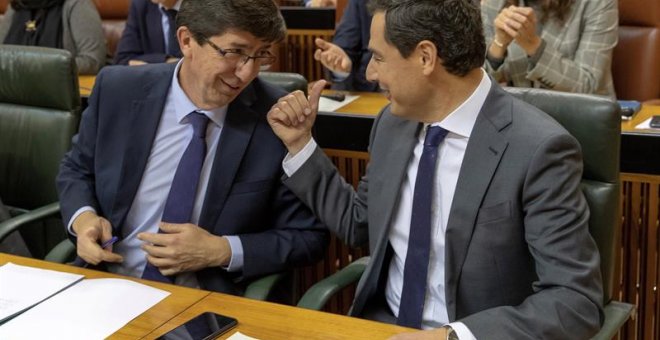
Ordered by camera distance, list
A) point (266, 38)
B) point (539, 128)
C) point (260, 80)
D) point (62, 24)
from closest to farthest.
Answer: point (539, 128) < point (266, 38) < point (260, 80) < point (62, 24)

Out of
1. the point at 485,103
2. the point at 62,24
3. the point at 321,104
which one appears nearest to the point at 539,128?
the point at 485,103

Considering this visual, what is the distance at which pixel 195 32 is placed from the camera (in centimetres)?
200

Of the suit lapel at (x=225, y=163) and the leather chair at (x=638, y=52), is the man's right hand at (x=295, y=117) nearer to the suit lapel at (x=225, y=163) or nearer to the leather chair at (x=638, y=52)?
the suit lapel at (x=225, y=163)

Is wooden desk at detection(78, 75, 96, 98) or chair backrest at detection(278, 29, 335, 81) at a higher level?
wooden desk at detection(78, 75, 96, 98)

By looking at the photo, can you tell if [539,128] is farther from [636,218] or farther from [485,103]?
[636,218]

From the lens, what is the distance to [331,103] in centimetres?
301

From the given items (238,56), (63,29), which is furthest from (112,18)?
(238,56)

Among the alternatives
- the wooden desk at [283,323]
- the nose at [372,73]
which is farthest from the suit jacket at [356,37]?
the wooden desk at [283,323]

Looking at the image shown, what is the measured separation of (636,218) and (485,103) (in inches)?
35.1

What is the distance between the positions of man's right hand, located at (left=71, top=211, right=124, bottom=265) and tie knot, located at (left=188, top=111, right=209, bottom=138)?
0.92 feet

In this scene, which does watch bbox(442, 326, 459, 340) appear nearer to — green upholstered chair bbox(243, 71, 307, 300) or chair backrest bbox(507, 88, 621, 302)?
chair backrest bbox(507, 88, 621, 302)

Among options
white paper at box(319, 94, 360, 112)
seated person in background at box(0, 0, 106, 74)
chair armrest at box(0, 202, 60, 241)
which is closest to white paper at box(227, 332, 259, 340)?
chair armrest at box(0, 202, 60, 241)

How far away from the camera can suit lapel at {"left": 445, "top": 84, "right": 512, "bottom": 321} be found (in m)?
1.68

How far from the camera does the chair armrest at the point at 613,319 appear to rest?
5.53ft
